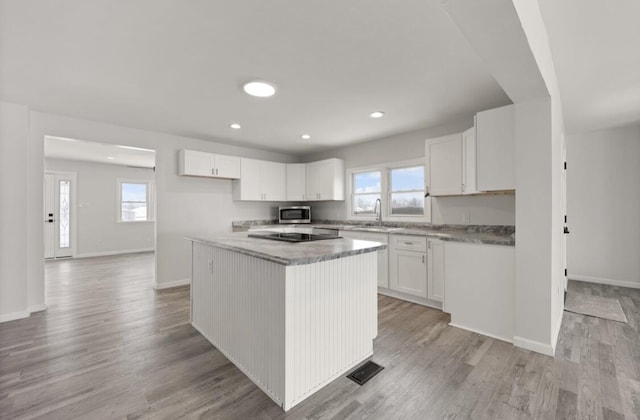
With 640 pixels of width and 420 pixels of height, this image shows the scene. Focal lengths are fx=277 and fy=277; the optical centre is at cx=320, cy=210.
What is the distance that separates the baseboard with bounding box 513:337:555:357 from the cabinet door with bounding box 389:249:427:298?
3.67ft

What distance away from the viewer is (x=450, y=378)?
1989 millimetres

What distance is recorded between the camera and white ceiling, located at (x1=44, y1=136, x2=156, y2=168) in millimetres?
5125

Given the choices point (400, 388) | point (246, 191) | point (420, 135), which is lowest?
point (400, 388)

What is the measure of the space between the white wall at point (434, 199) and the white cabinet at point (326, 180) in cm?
25

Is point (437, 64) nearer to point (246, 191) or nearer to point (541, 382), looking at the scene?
point (541, 382)

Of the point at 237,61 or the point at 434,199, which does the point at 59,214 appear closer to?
the point at 237,61

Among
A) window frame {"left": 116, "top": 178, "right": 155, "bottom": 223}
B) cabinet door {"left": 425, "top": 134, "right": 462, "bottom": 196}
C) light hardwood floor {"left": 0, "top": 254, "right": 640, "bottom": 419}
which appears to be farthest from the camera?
window frame {"left": 116, "top": 178, "right": 155, "bottom": 223}

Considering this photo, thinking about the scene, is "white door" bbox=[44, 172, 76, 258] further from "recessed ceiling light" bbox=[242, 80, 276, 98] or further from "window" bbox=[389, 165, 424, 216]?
"window" bbox=[389, 165, 424, 216]

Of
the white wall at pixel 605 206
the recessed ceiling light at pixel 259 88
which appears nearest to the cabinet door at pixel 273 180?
the recessed ceiling light at pixel 259 88

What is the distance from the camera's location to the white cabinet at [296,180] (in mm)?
5676

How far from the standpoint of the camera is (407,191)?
4.42m

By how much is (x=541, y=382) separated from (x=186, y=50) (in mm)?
3483

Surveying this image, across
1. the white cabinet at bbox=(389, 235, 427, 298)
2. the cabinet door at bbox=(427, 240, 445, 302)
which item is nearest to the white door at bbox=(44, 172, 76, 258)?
the white cabinet at bbox=(389, 235, 427, 298)

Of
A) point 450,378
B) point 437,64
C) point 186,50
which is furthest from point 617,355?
point 186,50
